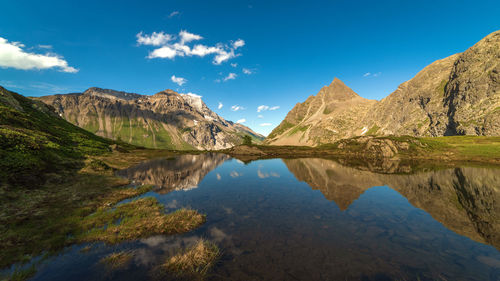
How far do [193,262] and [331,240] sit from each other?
12916mm

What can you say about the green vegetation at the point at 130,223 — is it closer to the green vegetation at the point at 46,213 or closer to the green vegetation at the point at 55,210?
the green vegetation at the point at 55,210

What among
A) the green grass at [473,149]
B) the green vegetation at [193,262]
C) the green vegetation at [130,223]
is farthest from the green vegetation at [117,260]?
the green grass at [473,149]

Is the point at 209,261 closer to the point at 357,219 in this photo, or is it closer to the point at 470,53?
the point at 357,219

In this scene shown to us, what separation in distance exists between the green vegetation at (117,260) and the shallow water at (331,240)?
40cm

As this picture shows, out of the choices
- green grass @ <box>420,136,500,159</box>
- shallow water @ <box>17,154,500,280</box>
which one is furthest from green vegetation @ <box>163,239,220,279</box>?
green grass @ <box>420,136,500,159</box>

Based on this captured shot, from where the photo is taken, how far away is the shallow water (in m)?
12.4

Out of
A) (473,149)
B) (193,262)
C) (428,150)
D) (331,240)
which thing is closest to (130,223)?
(193,262)

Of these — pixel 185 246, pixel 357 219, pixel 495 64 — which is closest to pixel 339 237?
pixel 357 219

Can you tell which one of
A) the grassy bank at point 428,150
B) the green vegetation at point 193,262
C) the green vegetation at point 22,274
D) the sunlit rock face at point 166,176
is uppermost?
the grassy bank at point 428,150

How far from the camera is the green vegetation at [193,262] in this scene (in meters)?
11.9

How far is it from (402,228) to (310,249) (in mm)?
13010

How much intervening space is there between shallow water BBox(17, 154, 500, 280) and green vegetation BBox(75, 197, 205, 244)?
1.21 m

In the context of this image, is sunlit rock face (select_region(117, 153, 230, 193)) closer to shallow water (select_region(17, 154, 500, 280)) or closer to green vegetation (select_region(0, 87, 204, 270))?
shallow water (select_region(17, 154, 500, 280))

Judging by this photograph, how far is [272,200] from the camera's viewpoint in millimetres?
30906
